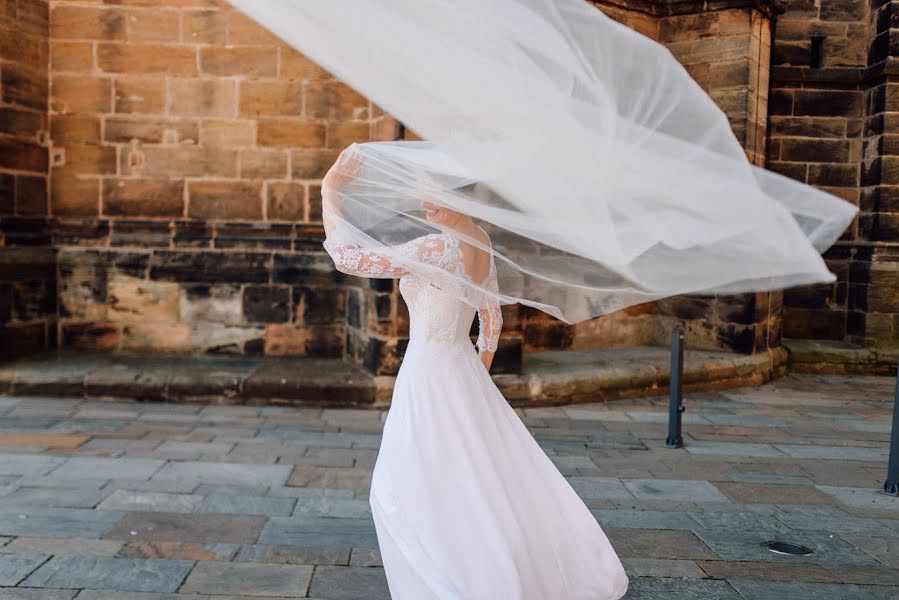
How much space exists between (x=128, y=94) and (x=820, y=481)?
6906mm

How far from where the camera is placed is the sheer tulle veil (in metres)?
2.41

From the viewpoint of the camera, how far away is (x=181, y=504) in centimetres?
407

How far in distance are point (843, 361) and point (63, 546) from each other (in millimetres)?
8616

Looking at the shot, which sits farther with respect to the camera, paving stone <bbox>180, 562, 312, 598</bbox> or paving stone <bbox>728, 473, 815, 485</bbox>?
paving stone <bbox>728, 473, 815, 485</bbox>

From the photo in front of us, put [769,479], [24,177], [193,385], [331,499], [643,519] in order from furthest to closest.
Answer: [24,177]
[193,385]
[769,479]
[331,499]
[643,519]

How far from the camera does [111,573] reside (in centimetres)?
319

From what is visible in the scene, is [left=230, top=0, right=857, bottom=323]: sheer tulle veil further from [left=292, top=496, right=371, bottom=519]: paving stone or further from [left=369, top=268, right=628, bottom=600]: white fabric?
[left=292, top=496, right=371, bottom=519]: paving stone

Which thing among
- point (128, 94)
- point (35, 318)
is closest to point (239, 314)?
point (35, 318)

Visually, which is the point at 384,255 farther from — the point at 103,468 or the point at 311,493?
the point at 103,468

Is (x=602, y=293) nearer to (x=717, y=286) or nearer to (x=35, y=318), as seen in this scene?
(x=717, y=286)

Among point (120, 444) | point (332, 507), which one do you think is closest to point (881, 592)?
point (332, 507)

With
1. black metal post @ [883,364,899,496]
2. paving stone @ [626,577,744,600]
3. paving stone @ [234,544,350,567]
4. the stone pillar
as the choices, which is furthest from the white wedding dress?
the stone pillar

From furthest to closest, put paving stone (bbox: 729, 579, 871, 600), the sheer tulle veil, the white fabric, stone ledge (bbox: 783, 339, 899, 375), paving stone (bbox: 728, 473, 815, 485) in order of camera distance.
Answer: stone ledge (bbox: 783, 339, 899, 375)
paving stone (bbox: 728, 473, 815, 485)
paving stone (bbox: 729, 579, 871, 600)
the white fabric
the sheer tulle veil

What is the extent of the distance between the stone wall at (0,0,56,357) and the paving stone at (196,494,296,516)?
423 centimetres
